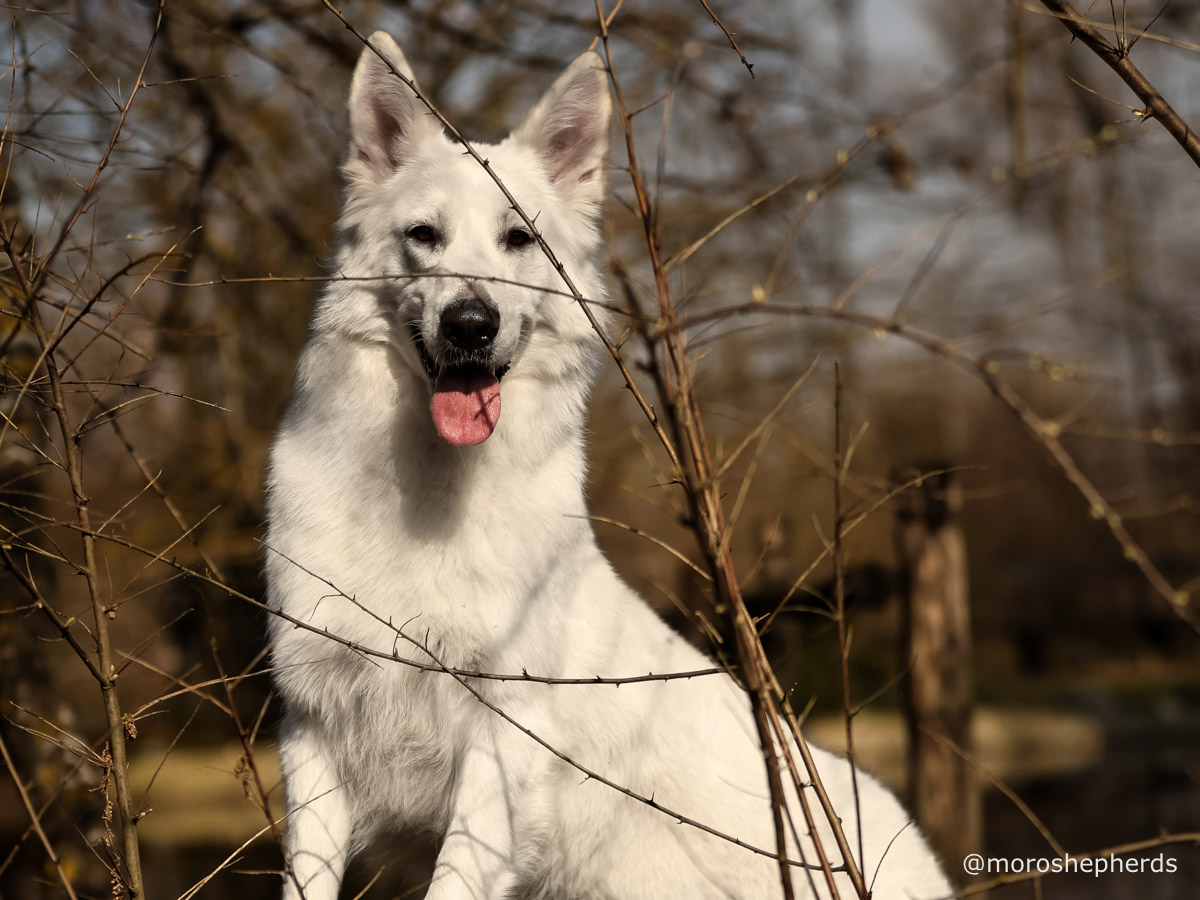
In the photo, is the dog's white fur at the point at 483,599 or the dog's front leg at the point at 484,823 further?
the dog's white fur at the point at 483,599

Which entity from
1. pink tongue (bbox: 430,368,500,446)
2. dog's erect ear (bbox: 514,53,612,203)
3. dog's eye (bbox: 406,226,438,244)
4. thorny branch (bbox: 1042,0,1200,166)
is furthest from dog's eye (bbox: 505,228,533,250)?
thorny branch (bbox: 1042,0,1200,166)

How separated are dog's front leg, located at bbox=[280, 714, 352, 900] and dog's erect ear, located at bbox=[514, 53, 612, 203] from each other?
2.01 metres

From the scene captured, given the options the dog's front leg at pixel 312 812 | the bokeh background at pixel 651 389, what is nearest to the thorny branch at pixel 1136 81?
the bokeh background at pixel 651 389

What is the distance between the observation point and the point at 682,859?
332 cm

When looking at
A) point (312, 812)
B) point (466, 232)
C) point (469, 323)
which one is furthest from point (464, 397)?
point (312, 812)

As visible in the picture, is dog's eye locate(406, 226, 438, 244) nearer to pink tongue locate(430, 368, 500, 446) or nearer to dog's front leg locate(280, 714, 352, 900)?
pink tongue locate(430, 368, 500, 446)

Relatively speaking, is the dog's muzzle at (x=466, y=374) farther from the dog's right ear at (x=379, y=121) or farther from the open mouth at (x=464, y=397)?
the dog's right ear at (x=379, y=121)

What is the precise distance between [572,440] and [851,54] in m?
15.5

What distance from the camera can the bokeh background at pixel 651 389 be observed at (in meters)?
3.08

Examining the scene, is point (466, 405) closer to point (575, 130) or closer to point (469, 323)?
point (469, 323)

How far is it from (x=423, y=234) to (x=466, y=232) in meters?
0.15

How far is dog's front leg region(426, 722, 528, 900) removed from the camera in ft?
9.12

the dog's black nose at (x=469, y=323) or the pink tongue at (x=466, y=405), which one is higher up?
the dog's black nose at (x=469, y=323)

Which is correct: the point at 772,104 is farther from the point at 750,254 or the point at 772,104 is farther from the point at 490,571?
the point at 490,571
